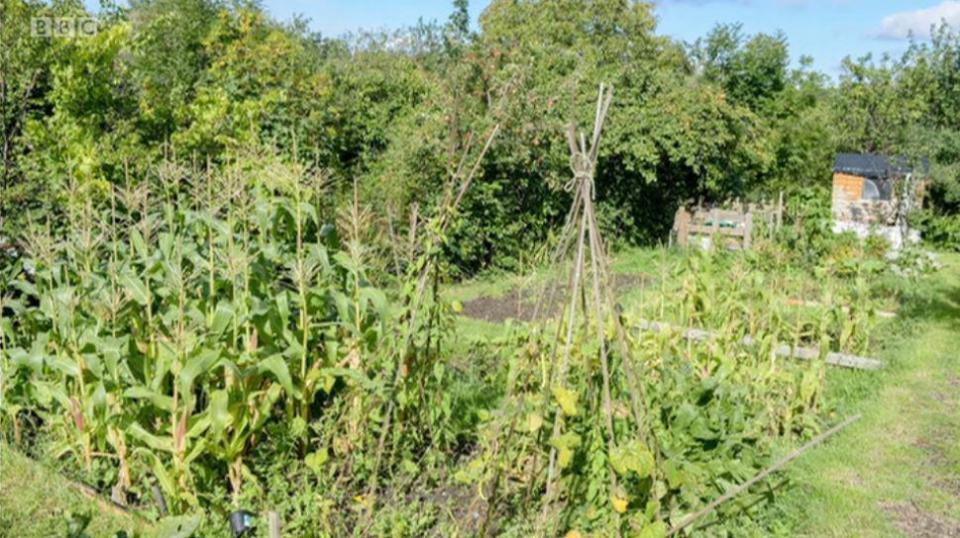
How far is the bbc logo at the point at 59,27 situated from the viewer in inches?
248

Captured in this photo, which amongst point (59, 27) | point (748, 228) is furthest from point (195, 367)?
point (748, 228)

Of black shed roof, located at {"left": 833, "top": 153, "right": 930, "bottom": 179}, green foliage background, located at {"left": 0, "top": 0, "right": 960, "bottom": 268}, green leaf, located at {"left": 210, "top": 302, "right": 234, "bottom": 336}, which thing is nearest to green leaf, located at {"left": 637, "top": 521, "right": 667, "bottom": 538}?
green leaf, located at {"left": 210, "top": 302, "right": 234, "bottom": 336}

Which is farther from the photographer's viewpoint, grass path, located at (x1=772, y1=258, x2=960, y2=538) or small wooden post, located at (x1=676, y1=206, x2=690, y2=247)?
small wooden post, located at (x1=676, y1=206, x2=690, y2=247)

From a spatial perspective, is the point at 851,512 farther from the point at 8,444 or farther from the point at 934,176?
the point at 934,176

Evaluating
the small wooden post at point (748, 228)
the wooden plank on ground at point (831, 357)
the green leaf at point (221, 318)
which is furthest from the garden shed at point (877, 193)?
the green leaf at point (221, 318)

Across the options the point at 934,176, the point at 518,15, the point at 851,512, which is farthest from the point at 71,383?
the point at 518,15

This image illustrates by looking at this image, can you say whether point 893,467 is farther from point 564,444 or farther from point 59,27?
point 59,27

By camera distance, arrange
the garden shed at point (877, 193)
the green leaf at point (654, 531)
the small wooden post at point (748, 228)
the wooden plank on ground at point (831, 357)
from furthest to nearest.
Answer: the garden shed at point (877, 193) < the small wooden post at point (748, 228) < the wooden plank on ground at point (831, 357) < the green leaf at point (654, 531)

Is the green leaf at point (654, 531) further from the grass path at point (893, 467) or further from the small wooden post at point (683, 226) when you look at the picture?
the small wooden post at point (683, 226)

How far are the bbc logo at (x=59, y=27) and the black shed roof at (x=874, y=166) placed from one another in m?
13.8

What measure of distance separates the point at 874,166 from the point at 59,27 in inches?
646

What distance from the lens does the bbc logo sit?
20.6 ft

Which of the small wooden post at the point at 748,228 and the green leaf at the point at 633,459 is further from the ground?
the small wooden post at the point at 748,228

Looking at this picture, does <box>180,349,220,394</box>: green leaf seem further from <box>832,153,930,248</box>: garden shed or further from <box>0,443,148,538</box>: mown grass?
<box>832,153,930,248</box>: garden shed
